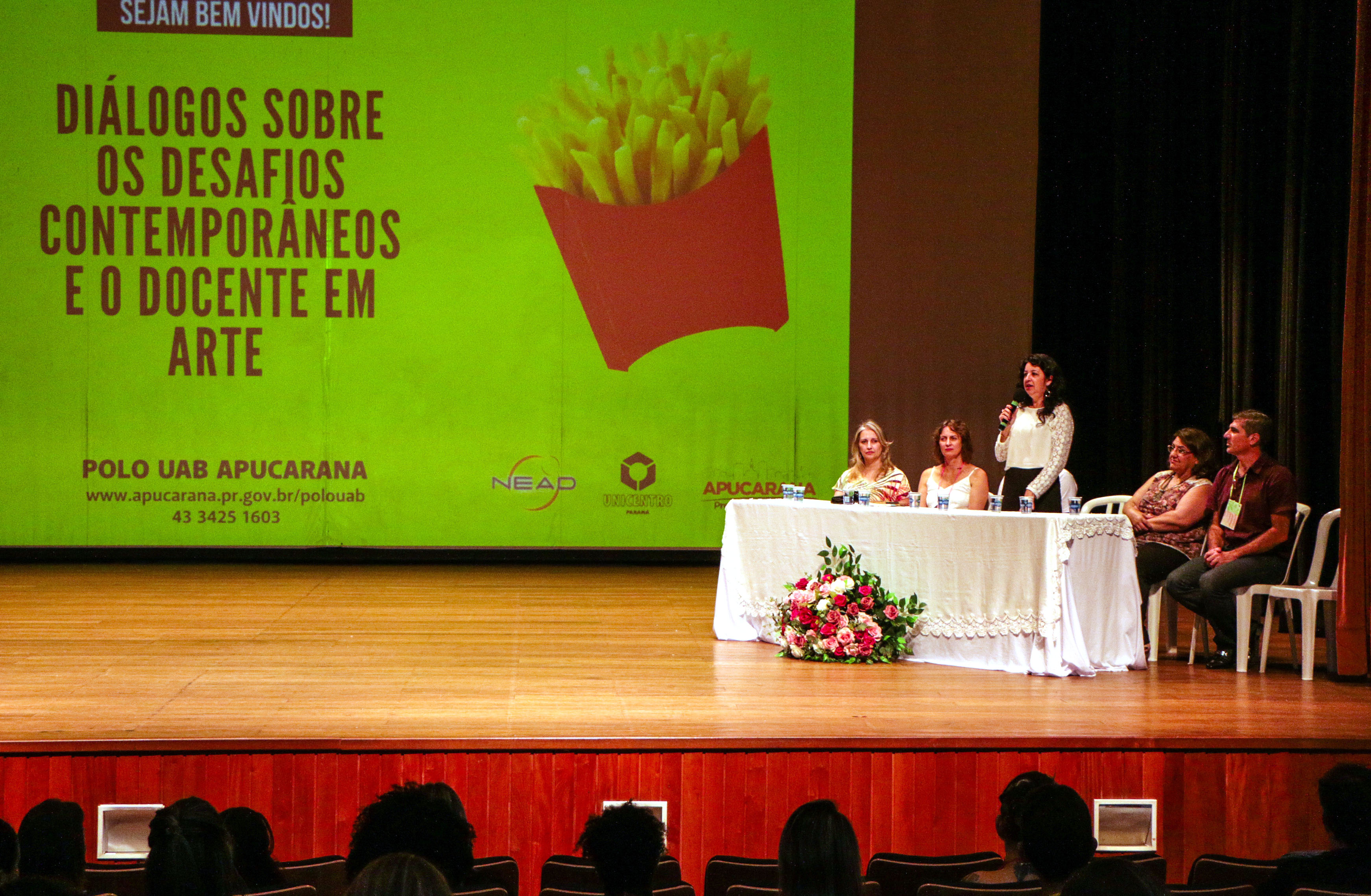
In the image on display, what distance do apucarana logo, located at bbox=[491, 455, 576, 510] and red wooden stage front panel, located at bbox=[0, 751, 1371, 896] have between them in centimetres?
519

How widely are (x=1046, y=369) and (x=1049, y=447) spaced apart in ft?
1.20

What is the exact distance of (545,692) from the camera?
4273 mm

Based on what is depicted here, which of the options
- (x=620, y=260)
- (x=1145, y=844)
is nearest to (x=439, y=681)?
(x=1145, y=844)

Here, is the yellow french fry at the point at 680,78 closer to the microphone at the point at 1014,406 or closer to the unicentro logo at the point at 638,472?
the unicentro logo at the point at 638,472

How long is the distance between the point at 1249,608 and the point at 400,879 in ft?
13.7

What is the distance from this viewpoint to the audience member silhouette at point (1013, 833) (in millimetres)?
2398

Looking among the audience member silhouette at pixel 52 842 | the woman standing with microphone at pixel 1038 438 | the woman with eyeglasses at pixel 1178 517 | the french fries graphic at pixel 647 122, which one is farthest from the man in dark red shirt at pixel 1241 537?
the french fries graphic at pixel 647 122

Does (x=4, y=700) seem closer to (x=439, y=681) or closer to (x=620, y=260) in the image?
(x=439, y=681)

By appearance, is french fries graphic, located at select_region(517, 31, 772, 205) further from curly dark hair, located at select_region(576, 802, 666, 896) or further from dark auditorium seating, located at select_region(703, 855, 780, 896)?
curly dark hair, located at select_region(576, 802, 666, 896)

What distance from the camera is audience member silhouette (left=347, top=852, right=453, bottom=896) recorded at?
1624 millimetres

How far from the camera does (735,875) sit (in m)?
2.56

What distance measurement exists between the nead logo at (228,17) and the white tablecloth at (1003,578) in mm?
5110

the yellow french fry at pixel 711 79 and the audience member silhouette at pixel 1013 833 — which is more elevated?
the yellow french fry at pixel 711 79

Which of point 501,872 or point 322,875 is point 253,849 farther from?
point 501,872
